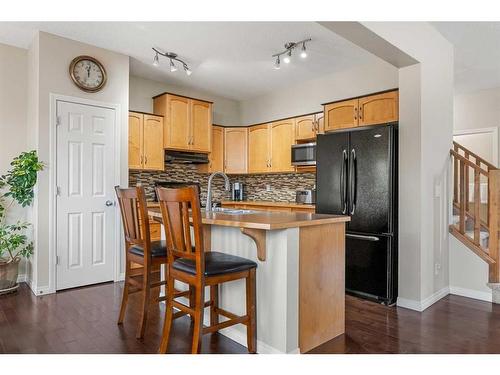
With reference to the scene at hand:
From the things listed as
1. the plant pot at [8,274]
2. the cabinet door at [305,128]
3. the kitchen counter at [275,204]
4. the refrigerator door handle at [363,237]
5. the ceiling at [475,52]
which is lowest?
the plant pot at [8,274]

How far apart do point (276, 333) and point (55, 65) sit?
342 cm

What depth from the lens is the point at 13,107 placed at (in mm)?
3922

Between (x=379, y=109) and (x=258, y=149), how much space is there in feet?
7.11

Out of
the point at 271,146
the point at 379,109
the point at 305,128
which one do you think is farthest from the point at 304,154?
the point at 379,109

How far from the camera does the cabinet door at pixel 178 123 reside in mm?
4953

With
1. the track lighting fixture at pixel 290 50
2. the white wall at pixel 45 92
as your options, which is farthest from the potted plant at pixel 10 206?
the track lighting fixture at pixel 290 50

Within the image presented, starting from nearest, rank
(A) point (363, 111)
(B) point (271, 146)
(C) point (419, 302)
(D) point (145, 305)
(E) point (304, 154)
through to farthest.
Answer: (D) point (145, 305)
(C) point (419, 302)
(A) point (363, 111)
(E) point (304, 154)
(B) point (271, 146)

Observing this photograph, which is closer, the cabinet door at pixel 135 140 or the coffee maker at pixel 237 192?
the cabinet door at pixel 135 140

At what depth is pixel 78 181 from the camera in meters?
3.82

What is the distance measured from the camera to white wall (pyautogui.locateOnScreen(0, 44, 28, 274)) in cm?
386

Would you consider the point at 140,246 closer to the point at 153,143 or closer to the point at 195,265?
the point at 195,265

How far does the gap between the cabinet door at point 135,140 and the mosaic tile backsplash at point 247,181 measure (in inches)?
16.7

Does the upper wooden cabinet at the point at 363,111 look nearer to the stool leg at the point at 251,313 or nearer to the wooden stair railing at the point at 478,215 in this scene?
the wooden stair railing at the point at 478,215
